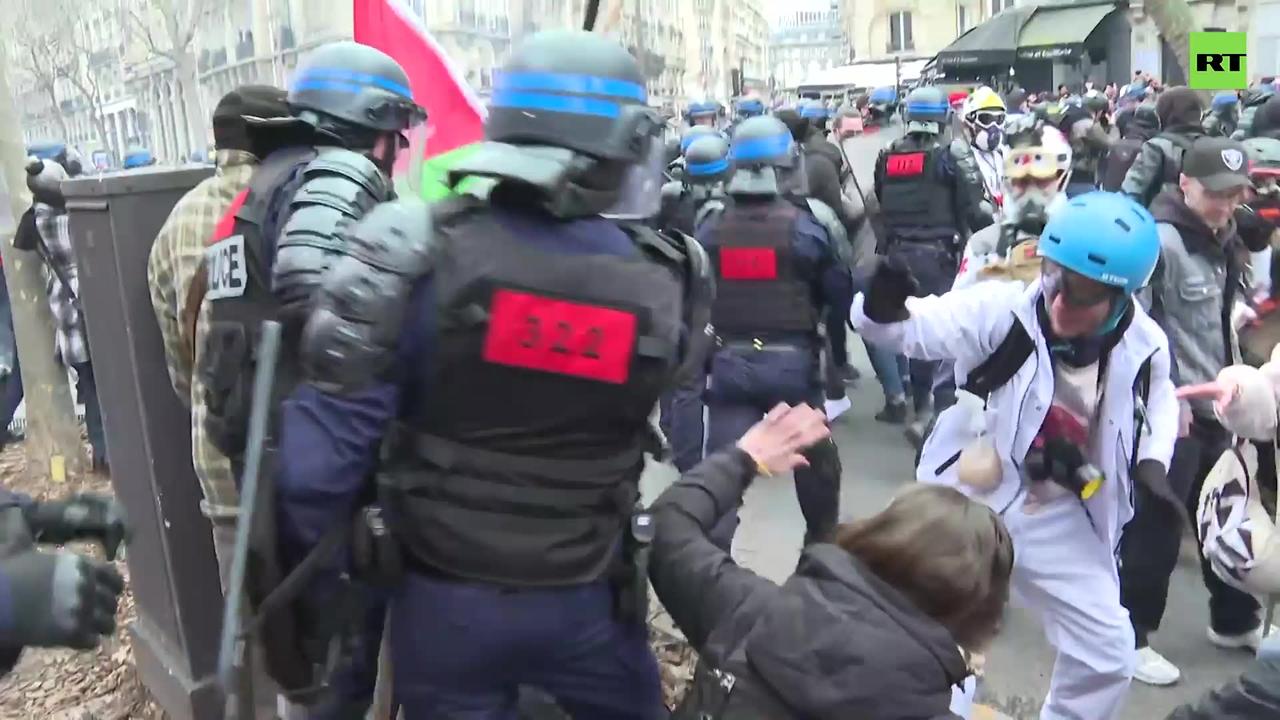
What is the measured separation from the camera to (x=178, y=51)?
13.4m

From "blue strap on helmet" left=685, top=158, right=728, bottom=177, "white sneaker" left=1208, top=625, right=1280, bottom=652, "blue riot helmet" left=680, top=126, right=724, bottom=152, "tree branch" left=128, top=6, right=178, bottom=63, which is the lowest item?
"white sneaker" left=1208, top=625, right=1280, bottom=652

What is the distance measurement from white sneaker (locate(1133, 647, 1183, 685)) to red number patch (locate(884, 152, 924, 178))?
364cm

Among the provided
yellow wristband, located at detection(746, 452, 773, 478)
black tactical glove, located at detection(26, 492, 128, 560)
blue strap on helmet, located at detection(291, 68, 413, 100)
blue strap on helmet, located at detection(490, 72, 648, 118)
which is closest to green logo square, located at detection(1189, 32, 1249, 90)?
blue strap on helmet, located at detection(291, 68, 413, 100)

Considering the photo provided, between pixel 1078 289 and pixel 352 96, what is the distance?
208cm

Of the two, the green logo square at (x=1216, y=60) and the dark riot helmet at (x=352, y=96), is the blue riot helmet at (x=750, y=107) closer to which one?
the green logo square at (x=1216, y=60)

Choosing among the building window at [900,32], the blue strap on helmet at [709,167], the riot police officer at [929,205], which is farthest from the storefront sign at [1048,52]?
the blue strap on helmet at [709,167]

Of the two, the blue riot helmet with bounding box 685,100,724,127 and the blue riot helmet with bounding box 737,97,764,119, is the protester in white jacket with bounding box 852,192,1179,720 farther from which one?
the blue riot helmet with bounding box 737,97,764,119

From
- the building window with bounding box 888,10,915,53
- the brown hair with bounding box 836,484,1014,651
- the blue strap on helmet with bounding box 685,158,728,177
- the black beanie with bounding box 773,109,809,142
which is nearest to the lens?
the brown hair with bounding box 836,484,1014,651

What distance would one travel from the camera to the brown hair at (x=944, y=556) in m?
1.97

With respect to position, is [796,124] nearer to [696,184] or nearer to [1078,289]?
[696,184]

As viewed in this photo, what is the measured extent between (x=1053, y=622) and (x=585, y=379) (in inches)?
72.9

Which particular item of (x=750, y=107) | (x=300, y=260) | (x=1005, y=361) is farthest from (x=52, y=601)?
(x=750, y=107)

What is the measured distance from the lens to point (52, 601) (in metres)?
1.80

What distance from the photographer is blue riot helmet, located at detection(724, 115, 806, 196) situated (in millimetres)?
4984
